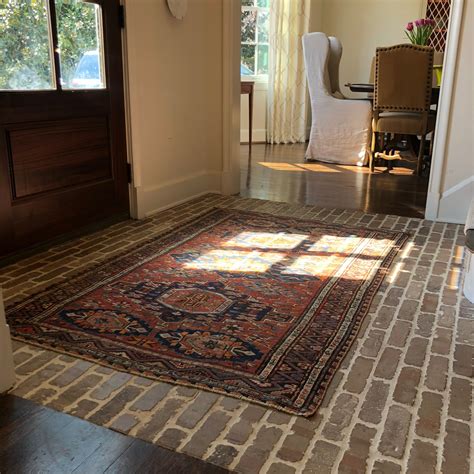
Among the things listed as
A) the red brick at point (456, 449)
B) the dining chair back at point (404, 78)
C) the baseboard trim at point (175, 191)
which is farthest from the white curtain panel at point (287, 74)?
the red brick at point (456, 449)

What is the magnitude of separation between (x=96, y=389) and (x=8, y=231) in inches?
52.0

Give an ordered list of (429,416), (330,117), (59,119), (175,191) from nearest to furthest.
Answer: (429,416) < (59,119) < (175,191) < (330,117)

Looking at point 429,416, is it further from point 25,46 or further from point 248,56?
point 248,56

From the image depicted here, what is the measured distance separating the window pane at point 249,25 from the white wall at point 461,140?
13.8 ft

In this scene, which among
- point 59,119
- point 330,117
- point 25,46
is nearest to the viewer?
point 25,46

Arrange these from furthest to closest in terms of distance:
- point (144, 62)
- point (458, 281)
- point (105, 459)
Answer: point (144, 62) → point (458, 281) → point (105, 459)

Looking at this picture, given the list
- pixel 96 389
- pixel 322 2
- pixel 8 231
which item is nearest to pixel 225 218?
pixel 8 231

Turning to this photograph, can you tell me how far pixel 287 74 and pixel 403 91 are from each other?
2.44 metres

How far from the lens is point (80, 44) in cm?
288

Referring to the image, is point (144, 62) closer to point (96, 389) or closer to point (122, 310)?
point (122, 310)

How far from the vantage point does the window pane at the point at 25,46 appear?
244 centimetres

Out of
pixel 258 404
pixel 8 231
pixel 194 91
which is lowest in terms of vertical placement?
pixel 258 404

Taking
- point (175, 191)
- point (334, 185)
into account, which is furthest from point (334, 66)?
point (175, 191)

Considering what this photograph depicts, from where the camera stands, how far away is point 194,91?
12.7 ft
